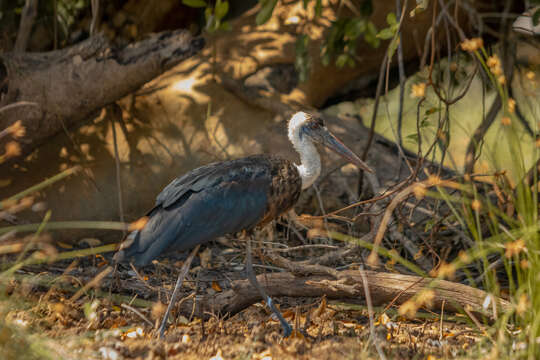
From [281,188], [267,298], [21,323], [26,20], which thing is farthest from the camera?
[26,20]

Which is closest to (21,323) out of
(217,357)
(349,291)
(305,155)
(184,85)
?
(217,357)

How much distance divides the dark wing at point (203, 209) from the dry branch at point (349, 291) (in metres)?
0.37

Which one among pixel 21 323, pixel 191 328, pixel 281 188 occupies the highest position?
pixel 281 188

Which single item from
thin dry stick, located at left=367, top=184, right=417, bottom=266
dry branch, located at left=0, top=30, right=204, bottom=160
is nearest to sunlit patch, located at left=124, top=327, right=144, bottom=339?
thin dry stick, located at left=367, top=184, right=417, bottom=266

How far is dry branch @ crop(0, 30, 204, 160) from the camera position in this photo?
4.30m

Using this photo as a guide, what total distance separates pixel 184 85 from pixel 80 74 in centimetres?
93

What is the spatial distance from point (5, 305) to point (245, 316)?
149 cm

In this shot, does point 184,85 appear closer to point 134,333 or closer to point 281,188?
point 281,188

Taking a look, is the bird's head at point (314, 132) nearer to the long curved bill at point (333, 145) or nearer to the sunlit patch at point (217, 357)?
the long curved bill at point (333, 145)

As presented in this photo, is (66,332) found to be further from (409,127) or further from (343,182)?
(409,127)

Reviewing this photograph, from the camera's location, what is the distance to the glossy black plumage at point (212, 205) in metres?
3.08

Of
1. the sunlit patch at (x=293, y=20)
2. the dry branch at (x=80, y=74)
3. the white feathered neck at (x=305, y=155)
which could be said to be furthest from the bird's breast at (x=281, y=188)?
the sunlit patch at (x=293, y=20)

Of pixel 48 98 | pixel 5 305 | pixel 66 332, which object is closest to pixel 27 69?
pixel 48 98

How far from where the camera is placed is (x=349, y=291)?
312 centimetres
